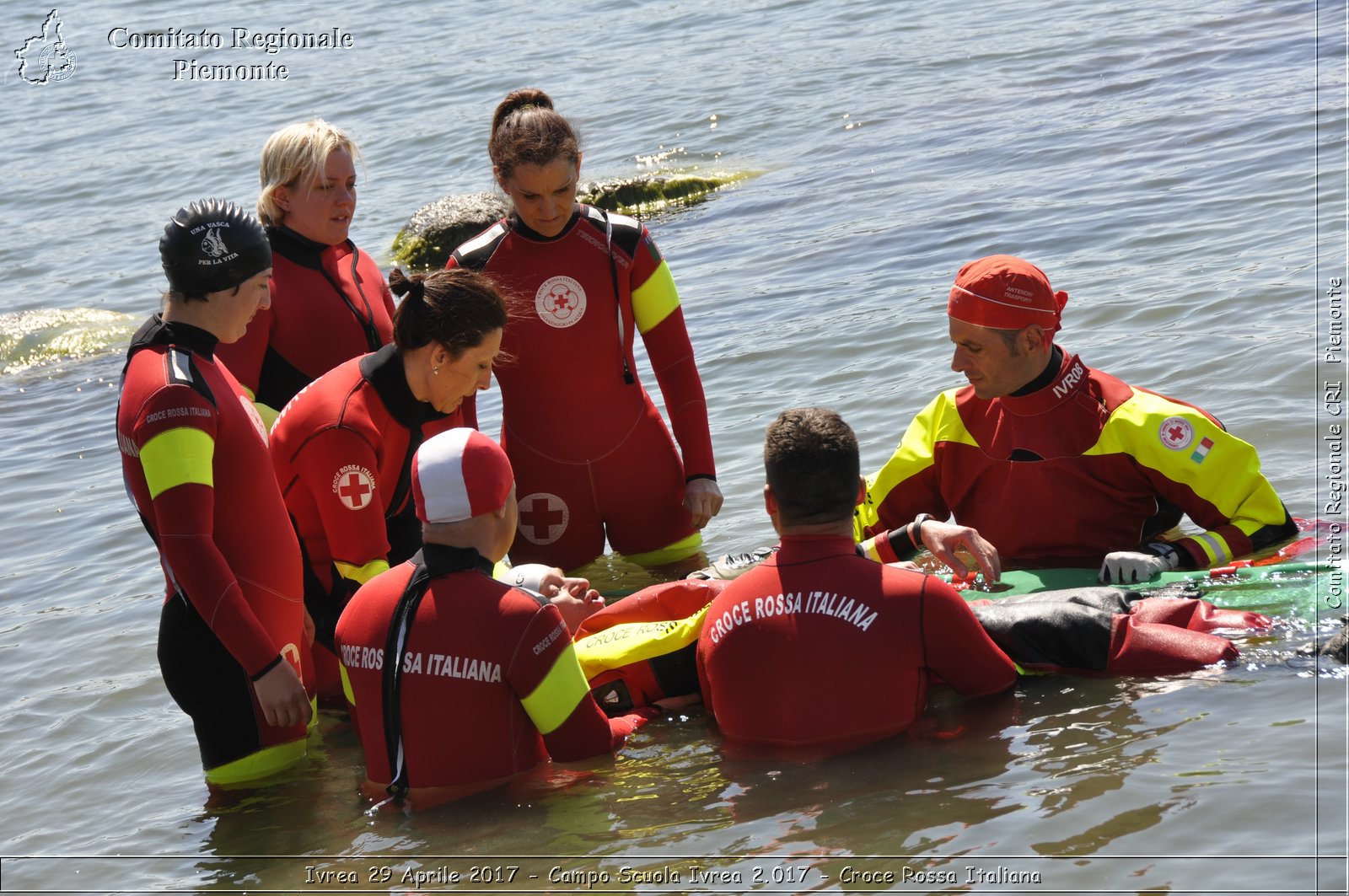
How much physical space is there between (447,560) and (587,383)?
1.86m

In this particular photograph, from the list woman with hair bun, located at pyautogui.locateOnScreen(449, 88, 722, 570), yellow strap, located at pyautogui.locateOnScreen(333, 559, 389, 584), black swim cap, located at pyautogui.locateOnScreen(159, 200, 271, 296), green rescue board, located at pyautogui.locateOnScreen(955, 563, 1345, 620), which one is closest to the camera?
black swim cap, located at pyautogui.locateOnScreen(159, 200, 271, 296)

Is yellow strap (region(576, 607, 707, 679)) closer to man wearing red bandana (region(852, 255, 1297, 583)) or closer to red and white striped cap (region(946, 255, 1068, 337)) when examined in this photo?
man wearing red bandana (region(852, 255, 1297, 583))

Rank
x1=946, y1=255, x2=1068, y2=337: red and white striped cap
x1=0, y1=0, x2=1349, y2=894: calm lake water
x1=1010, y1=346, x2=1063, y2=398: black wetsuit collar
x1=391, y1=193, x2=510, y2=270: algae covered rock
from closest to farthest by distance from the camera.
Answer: x1=0, y1=0, x2=1349, y2=894: calm lake water < x1=946, y1=255, x2=1068, y2=337: red and white striped cap < x1=1010, y1=346, x2=1063, y2=398: black wetsuit collar < x1=391, y1=193, x2=510, y2=270: algae covered rock

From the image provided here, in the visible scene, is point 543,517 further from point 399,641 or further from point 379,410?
point 399,641

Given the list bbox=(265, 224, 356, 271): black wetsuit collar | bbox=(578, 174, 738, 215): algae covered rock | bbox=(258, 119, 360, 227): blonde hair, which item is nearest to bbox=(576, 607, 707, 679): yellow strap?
bbox=(265, 224, 356, 271): black wetsuit collar

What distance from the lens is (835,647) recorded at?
3959mm

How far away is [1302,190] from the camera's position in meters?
9.79

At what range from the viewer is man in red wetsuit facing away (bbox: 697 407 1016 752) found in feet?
12.9

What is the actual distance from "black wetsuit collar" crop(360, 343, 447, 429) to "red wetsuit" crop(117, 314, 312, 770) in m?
0.41

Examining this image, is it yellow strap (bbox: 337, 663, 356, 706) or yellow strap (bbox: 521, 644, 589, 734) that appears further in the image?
yellow strap (bbox: 337, 663, 356, 706)

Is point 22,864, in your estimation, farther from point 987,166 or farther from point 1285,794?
point 987,166

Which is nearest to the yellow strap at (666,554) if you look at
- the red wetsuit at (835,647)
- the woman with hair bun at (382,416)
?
the woman with hair bun at (382,416)

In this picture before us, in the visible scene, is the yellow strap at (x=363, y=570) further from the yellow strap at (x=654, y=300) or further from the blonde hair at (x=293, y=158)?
the yellow strap at (x=654, y=300)

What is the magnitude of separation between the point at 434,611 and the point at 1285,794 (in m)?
2.36
